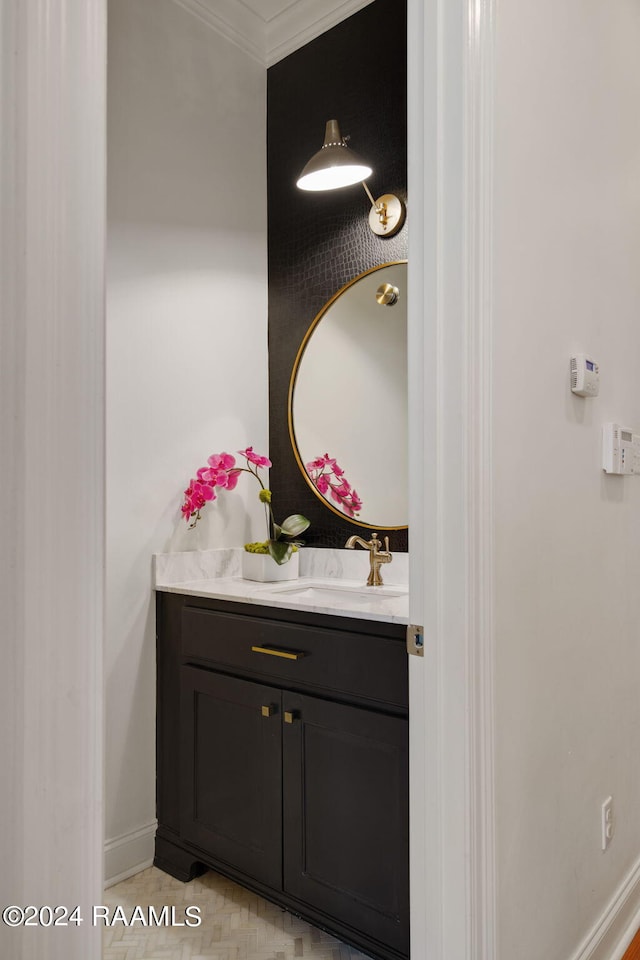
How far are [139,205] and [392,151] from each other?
0.86m

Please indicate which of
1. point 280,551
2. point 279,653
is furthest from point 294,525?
point 279,653

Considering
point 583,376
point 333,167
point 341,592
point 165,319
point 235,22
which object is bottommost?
point 341,592

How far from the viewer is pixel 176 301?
7.63ft

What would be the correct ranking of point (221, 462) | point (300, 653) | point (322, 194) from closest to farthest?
point (300, 653) → point (221, 462) → point (322, 194)

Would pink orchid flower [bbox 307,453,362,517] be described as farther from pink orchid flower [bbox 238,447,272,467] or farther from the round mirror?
pink orchid flower [bbox 238,447,272,467]

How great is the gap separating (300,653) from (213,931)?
796 millimetres

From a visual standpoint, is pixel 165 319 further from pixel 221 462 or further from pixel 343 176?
pixel 343 176

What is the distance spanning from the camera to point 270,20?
8.45 feet

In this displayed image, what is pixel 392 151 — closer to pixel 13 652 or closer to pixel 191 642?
pixel 191 642

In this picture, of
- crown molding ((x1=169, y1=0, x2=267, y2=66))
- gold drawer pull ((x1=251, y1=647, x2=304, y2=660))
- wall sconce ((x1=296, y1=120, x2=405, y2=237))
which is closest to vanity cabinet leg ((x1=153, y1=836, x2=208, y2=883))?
gold drawer pull ((x1=251, y1=647, x2=304, y2=660))

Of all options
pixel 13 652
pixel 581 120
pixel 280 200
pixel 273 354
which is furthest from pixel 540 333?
pixel 280 200

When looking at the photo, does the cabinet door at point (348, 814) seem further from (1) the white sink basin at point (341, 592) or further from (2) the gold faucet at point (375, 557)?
(2) the gold faucet at point (375, 557)

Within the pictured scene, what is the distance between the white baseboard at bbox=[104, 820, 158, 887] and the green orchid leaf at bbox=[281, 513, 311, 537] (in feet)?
3.38

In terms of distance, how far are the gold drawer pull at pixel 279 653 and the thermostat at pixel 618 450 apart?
0.91 meters
